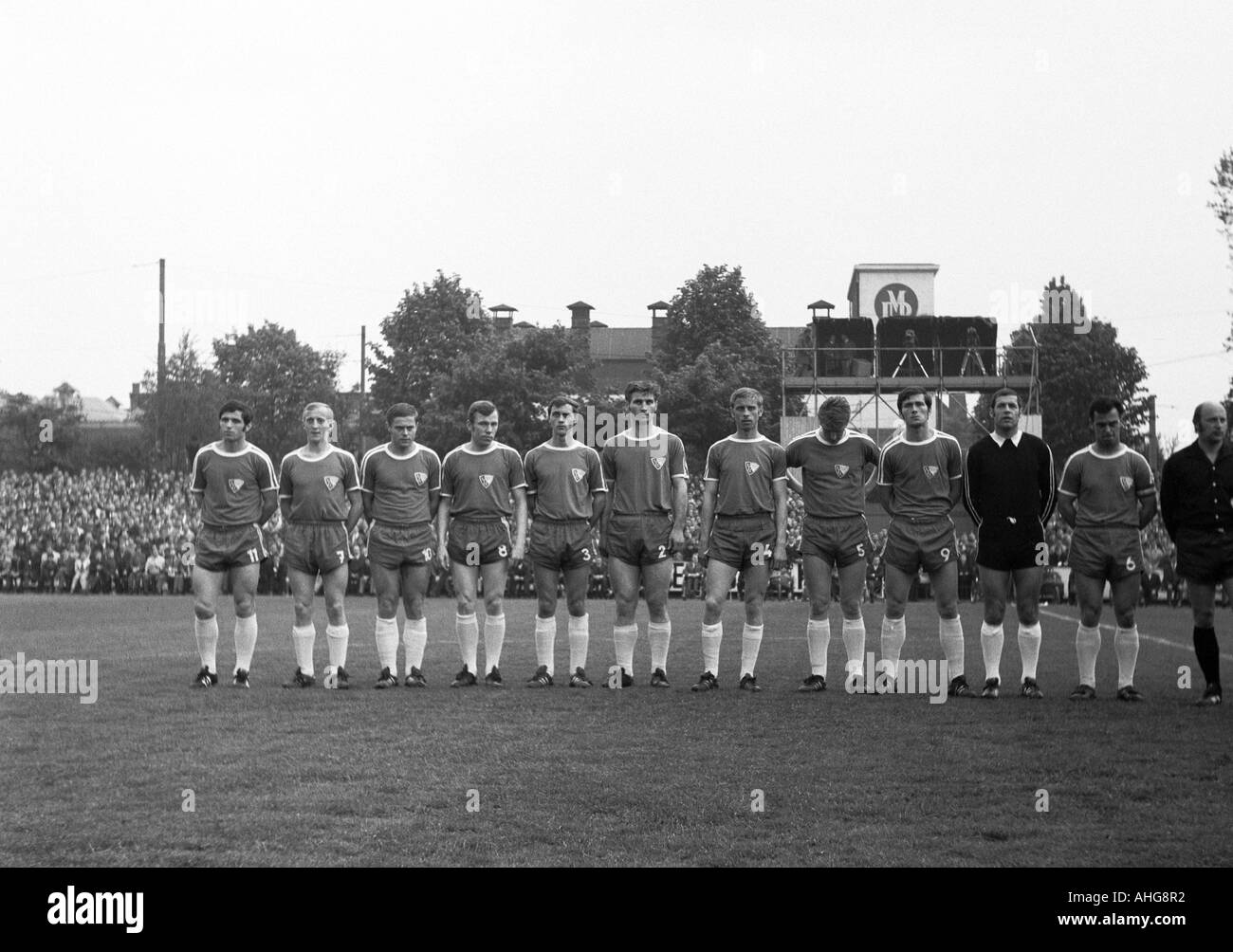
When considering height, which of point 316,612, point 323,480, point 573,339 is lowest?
point 316,612

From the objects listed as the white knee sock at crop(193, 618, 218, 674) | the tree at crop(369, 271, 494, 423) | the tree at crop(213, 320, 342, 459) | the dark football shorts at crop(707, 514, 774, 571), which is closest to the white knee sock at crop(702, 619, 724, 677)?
the dark football shorts at crop(707, 514, 774, 571)

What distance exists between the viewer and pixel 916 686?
1205 cm

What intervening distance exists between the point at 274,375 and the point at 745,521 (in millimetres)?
80923

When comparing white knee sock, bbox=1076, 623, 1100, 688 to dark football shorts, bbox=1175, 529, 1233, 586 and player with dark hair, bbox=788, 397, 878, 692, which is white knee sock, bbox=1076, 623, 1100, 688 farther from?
player with dark hair, bbox=788, 397, 878, 692

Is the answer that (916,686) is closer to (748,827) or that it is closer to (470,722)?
(470,722)

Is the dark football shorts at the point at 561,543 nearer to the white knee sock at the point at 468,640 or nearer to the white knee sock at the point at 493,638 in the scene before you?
the white knee sock at the point at 493,638

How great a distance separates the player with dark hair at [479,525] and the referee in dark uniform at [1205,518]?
528 centimetres

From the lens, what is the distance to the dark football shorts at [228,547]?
11.9 m

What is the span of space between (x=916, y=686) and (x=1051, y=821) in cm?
552

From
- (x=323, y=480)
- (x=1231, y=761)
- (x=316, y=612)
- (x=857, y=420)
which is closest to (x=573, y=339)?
(x=857, y=420)

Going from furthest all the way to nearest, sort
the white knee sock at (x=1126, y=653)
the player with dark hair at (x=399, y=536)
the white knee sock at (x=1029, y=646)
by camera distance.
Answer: the player with dark hair at (x=399, y=536), the white knee sock at (x=1029, y=646), the white knee sock at (x=1126, y=653)

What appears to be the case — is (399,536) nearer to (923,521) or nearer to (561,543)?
(561,543)

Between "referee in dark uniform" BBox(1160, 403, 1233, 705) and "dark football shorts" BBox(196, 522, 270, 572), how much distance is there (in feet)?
24.4

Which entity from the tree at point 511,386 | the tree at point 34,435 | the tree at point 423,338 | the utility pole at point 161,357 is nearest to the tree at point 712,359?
the tree at point 511,386
